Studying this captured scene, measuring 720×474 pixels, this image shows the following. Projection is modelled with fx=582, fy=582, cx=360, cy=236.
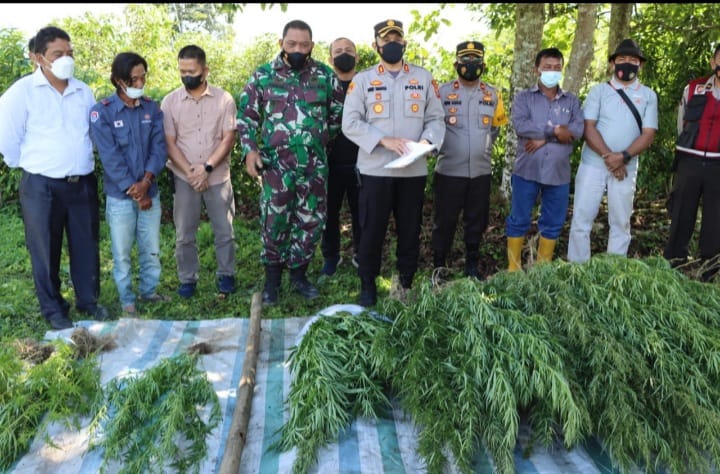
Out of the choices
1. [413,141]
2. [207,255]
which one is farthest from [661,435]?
[207,255]

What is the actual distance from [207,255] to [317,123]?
2.10 metres

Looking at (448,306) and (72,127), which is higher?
(72,127)

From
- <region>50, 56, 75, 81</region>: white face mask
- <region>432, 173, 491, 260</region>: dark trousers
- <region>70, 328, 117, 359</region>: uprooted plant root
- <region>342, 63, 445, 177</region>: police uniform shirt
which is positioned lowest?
<region>70, 328, 117, 359</region>: uprooted plant root

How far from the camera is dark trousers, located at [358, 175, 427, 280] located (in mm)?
4387

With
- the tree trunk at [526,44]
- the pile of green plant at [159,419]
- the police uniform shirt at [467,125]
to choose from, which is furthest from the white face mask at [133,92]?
the tree trunk at [526,44]

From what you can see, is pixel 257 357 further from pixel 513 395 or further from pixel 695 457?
pixel 695 457

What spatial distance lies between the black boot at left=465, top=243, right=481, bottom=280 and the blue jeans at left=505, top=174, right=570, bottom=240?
320 mm

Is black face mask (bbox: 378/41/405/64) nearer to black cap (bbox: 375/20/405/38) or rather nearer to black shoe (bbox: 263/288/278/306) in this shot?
black cap (bbox: 375/20/405/38)

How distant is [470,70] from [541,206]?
1282 millimetres

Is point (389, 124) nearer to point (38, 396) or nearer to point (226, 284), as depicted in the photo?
point (226, 284)

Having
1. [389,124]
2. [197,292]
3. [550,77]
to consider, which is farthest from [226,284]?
[550,77]

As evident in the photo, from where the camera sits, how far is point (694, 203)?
4.90 metres

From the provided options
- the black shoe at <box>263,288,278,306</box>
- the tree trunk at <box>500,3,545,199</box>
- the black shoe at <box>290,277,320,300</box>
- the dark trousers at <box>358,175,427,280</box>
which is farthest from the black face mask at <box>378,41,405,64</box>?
the tree trunk at <box>500,3,545,199</box>

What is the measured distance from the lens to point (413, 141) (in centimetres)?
432
